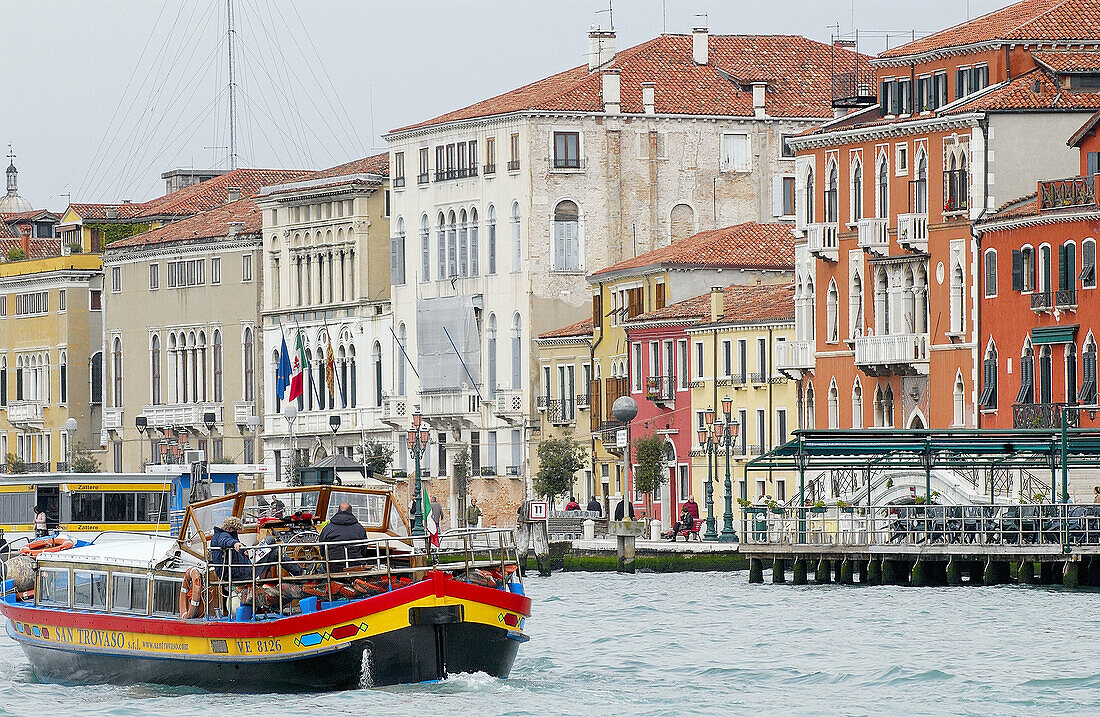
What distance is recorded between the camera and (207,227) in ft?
357

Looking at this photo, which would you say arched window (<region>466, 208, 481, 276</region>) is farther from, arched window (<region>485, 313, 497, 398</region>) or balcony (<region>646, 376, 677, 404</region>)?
balcony (<region>646, 376, 677, 404</region>)

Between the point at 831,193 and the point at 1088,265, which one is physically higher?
the point at 831,193

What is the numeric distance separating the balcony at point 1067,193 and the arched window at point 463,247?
1253 inches

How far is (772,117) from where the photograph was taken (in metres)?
91.8

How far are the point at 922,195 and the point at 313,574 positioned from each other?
38711mm

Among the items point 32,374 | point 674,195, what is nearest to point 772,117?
point 674,195

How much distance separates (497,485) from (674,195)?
9.96m

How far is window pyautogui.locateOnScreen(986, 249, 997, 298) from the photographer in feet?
219

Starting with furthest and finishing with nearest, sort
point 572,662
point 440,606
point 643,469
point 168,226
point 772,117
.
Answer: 1. point 168,226
2. point 772,117
3. point 643,469
4. point 572,662
5. point 440,606

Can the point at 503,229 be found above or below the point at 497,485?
above

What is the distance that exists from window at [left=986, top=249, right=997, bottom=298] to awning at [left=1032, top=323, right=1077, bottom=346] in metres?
2.07

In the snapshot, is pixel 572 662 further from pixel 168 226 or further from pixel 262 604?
pixel 168 226

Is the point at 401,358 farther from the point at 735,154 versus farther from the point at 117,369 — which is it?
the point at 117,369

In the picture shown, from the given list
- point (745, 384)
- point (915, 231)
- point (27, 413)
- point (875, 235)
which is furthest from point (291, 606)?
point (27, 413)
